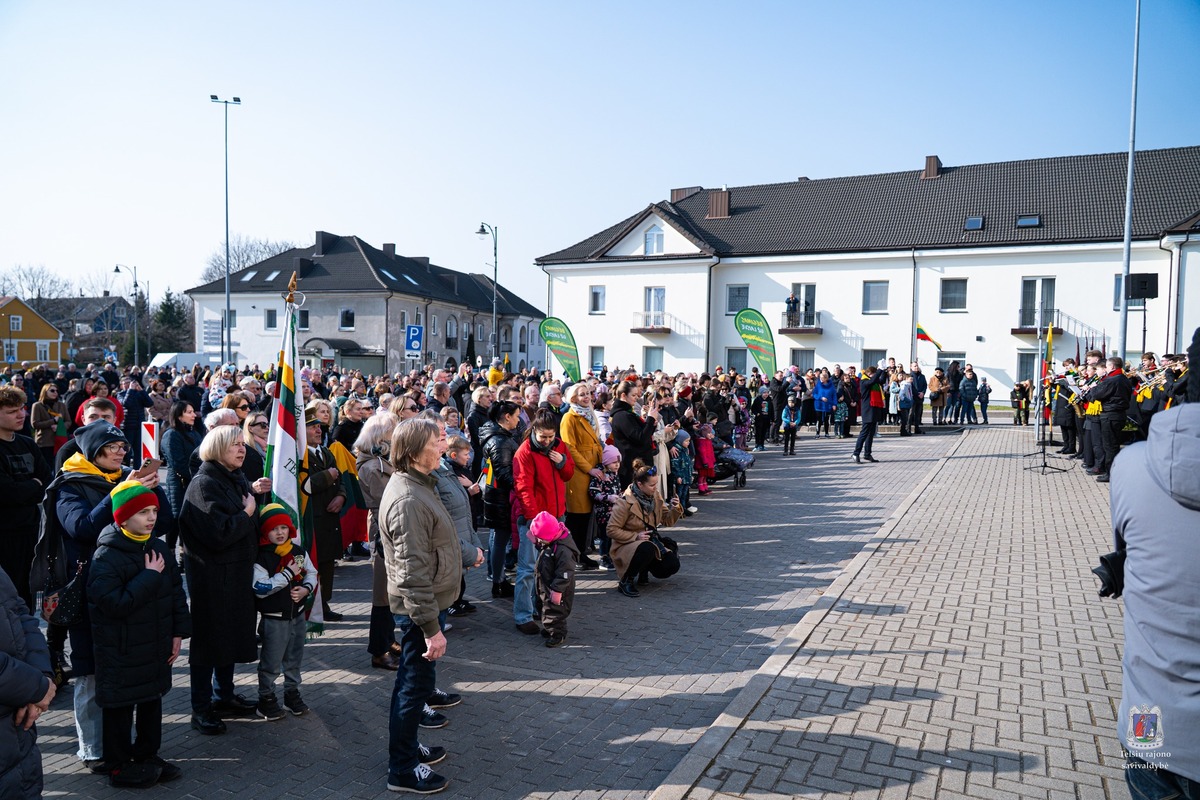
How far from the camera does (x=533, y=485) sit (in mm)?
Answer: 6875

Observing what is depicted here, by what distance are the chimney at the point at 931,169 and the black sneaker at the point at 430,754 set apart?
140ft

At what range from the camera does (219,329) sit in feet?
170

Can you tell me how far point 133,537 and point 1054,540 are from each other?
9547mm

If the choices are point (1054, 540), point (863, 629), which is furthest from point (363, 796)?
point (1054, 540)

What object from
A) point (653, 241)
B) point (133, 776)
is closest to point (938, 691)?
point (133, 776)

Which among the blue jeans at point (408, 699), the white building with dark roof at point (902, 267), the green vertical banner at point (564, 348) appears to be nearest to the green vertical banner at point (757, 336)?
the green vertical banner at point (564, 348)

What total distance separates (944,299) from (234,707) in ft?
123

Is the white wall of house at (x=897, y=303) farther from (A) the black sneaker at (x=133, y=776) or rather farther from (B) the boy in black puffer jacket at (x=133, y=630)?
(A) the black sneaker at (x=133, y=776)

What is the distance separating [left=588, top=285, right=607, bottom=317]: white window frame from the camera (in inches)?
1738

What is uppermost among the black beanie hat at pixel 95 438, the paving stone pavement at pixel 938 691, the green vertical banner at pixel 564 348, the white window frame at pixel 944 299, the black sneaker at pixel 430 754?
the white window frame at pixel 944 299

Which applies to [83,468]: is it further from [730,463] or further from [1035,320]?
[1035,320]

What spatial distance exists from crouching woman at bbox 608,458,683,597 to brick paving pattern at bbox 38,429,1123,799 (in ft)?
0.82

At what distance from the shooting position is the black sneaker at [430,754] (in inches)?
167

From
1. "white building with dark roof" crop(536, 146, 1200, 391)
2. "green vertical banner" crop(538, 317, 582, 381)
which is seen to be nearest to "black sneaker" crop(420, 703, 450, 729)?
"green vertical banner" crop(538, 317, 582, 381)
